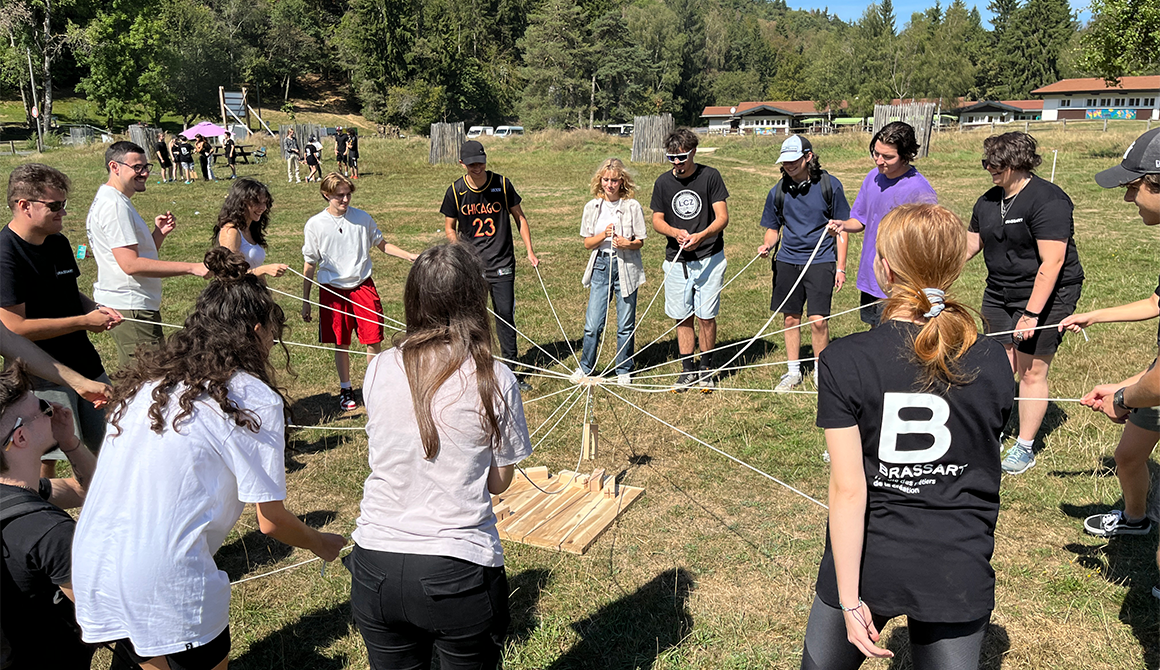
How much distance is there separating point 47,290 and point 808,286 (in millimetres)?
5046

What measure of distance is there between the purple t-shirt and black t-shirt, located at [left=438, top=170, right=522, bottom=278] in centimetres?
275

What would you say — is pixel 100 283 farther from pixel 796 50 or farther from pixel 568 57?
pixel 796 50

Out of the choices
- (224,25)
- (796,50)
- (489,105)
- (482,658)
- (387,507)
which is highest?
(796,50)

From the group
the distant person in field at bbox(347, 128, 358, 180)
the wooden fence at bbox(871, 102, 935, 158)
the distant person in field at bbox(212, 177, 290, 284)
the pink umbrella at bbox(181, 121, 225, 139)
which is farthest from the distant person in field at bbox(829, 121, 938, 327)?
the pink umbrella at bbox(181, 121, 225, 139)

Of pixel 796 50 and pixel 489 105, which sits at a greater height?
pixel 796 50

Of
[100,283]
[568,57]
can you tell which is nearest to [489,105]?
[568,57]

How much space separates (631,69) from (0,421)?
219 feet

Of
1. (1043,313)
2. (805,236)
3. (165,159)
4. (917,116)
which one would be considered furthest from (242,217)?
(917,116)

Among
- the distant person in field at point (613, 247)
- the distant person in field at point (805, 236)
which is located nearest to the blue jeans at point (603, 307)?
the distant person in field at point (613, 247)

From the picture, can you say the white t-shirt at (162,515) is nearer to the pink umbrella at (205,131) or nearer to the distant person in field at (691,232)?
Answer: the distant person in field at (691,232)

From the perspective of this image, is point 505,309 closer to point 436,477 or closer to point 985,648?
point 985,648

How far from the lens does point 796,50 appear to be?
119 m

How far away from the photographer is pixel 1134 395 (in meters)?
2.93

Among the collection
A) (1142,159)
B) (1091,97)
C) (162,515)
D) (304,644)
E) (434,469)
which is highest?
(1091,97)
